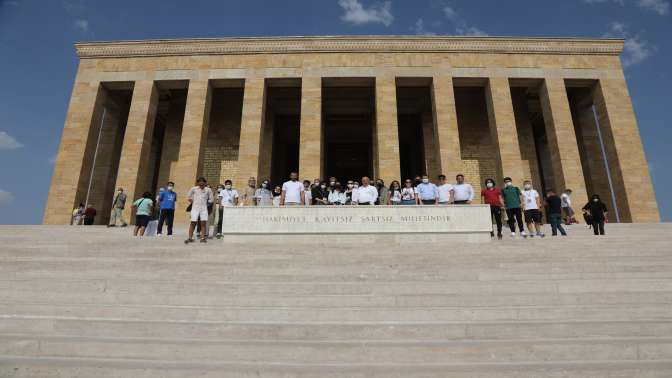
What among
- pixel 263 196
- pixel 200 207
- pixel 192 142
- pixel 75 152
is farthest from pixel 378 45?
pixel 75 152

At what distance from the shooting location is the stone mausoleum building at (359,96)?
1533cm

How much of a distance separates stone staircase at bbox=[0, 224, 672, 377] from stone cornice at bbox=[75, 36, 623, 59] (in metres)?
13.4

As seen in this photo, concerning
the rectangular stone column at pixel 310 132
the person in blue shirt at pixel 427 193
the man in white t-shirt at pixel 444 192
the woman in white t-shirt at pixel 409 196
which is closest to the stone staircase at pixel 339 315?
the man in white t-shirt at pixel 444 192

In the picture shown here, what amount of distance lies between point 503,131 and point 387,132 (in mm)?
5337

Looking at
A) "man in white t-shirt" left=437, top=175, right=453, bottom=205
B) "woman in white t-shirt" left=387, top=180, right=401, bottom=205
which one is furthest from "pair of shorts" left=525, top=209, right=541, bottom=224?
"woman in white t-shirt" left=387, top=180, right=401, bottom=205

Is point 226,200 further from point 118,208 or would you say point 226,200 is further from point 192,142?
point 192,142

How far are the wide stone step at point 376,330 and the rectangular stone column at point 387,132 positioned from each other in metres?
11.6

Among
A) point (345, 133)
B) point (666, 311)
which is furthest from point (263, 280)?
point (345, 133)

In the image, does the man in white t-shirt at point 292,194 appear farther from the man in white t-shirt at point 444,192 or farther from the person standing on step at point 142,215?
the person standing on step at point 142,215

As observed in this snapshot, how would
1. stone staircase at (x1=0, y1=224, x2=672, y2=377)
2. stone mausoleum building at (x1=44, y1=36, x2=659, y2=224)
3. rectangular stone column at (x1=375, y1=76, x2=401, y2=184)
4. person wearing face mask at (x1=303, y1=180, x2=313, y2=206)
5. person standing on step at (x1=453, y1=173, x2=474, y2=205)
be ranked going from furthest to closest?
1. stone mausoleum building at (x1=44, y1=36, x2=659, y2=224)
2. rectangular stone column at (x1=375, y1=76, x2=401, y2=184)
3. person wearing face mask at (x1=303, y1=180, x2=313, y2=206)
4. person standing on step at (x1=453, y1=173, x2=474, y2=205)
5. stone staircase at (x1=0, y1=224, x2=672, y2=377)

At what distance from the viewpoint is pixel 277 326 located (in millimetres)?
3443

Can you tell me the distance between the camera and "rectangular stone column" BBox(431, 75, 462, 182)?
15211 mm

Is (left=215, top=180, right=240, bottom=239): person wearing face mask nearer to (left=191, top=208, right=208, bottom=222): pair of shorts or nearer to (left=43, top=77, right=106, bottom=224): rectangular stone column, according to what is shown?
(left=191, top=208, right=208, bottom=222): pair of shorts

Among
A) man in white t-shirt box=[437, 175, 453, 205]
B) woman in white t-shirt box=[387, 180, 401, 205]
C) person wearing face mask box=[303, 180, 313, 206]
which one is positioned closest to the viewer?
man in white t-shirt box=[437, 175, 453, 205]
